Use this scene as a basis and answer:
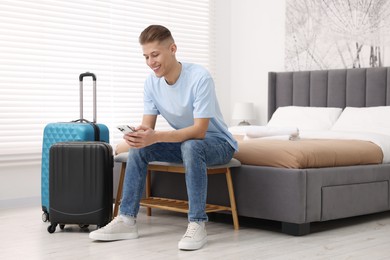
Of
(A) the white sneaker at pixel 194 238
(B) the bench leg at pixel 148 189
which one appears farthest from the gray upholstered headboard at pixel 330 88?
(A) the white sneaker at pixel 194 238

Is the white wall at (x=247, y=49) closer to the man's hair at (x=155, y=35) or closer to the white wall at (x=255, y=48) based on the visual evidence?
the white wall at (x=255, y=48)

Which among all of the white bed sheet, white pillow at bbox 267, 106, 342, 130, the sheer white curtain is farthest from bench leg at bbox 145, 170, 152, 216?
white pillow at bbox 267, 106, 342, 130

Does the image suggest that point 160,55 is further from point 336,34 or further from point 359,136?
point 336,34

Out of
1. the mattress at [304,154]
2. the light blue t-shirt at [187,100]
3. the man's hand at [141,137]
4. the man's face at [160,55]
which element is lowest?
the mattress at [304,154]

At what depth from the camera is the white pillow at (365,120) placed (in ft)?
14.6

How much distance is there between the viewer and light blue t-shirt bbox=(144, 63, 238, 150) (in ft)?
10.0

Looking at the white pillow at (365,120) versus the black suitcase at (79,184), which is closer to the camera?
the black suitcase at (79,184)

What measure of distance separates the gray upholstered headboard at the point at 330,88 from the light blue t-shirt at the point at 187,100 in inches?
82.9

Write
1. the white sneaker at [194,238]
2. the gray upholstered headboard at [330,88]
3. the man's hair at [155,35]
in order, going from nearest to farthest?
the white sneaker at [194,238], the man's hair at [155,35], the gray upholstered headboard at [330,88]

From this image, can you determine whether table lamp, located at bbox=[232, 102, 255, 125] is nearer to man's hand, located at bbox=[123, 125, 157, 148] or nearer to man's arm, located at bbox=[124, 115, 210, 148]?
man's arm, located at bbox=[124, 115, 210, 148]

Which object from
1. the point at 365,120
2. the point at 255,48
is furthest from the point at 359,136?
the point at 255,48

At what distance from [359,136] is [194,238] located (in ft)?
5.47

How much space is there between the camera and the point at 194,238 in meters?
2.85

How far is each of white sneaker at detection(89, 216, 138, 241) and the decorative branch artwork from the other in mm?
2860
